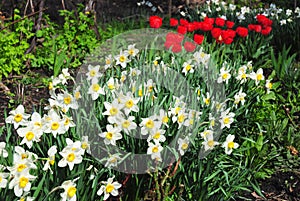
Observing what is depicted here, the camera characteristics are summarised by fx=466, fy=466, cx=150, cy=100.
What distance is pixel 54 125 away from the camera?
6.18ft

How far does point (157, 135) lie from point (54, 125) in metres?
0.44

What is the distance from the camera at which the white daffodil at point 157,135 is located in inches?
78.9

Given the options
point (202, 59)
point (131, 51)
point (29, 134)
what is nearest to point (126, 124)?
point (29, 134)

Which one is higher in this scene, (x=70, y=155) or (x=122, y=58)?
(x=122, y=58)

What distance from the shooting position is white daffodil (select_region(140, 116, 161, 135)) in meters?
1.98

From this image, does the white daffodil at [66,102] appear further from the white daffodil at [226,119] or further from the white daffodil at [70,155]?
the white daffodil at [226,119]

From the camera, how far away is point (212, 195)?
7.79ft

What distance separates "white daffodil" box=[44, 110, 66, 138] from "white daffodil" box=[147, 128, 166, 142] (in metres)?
0.37

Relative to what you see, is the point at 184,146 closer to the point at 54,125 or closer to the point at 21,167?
the point at 54,125

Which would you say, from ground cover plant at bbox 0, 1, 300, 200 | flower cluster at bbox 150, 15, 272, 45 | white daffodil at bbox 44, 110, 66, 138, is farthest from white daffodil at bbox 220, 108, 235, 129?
flower cluster at bbox 150, 15, 272, 45

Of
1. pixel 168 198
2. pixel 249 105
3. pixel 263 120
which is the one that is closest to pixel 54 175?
pixel 168 198

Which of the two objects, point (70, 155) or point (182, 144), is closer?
point (70, 155)

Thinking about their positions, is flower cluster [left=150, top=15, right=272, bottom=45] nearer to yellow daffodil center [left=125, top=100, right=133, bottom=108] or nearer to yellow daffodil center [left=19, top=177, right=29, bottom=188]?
yellow daffodil center [left=125, top=100, right=133, bottom=108]

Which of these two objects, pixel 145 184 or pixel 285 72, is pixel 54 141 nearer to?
pixel 145 184
